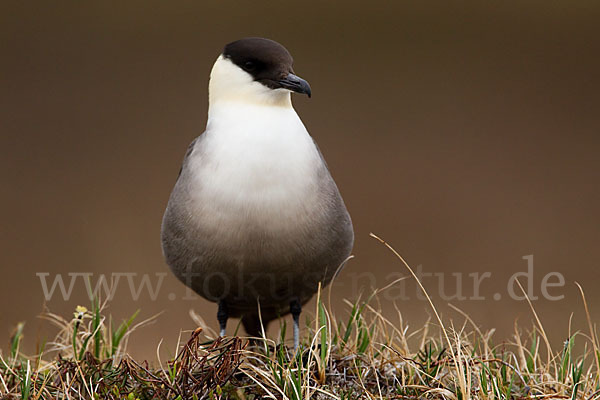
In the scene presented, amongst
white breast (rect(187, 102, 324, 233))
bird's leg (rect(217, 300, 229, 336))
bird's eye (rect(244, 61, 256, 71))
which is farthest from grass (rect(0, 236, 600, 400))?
bird's eye (rect(244, 61, 256, 71))

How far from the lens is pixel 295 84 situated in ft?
10.3

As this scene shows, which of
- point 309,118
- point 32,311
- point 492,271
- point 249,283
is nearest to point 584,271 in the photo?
point 492,271

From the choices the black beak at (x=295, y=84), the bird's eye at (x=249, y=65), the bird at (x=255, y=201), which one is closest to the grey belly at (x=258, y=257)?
the bird at (x=255, y=201)

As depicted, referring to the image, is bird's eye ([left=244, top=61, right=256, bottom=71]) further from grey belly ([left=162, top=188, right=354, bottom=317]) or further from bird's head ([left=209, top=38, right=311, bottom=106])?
grey belly ([left=162, top=188, right=354, bottom=317])

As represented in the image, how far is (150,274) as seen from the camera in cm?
583

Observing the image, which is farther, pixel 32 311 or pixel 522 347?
pixel 32 311

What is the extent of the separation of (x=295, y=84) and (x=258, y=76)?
166 mm

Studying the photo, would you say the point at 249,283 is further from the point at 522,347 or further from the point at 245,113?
the point at 522,347

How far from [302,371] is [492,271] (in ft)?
11.3

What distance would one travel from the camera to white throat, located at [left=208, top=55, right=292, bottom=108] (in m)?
3.20

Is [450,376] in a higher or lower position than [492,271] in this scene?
higher

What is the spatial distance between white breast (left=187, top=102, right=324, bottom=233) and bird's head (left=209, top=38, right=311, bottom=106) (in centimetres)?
5

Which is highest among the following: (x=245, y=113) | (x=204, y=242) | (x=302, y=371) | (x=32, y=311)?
(x=245, y=113)

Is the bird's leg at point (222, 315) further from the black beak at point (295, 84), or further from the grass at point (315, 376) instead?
the black beak at point (295, 84)
